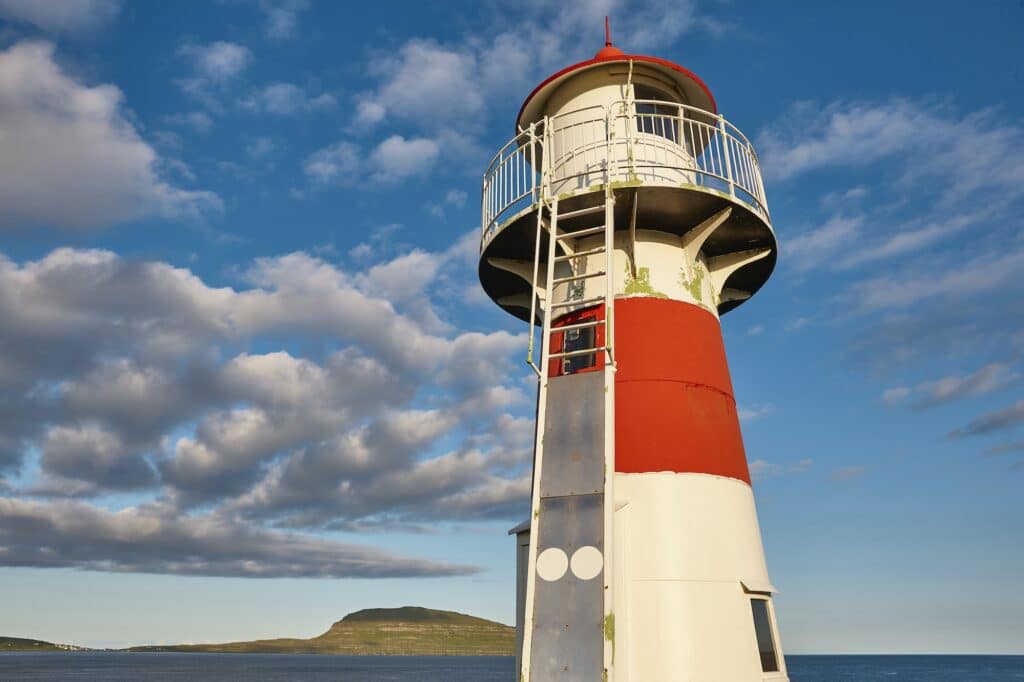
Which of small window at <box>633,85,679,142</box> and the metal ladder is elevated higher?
small window at <box>633,85,679,142</box>

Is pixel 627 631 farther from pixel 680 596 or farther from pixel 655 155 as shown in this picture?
pixel 655 155

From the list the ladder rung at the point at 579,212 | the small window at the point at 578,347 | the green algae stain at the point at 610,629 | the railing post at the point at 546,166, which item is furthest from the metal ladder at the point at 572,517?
the railing post at the point at 546,166

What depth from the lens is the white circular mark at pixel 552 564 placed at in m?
8.05

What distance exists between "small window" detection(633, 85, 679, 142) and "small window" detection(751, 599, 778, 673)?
23.3 feet

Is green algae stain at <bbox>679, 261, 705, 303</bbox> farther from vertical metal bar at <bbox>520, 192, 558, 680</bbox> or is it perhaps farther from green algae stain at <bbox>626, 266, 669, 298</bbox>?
vertical metal bar at <bbox>520, 192, 558, 680</bbox>

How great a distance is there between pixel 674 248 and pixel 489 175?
3242 mm

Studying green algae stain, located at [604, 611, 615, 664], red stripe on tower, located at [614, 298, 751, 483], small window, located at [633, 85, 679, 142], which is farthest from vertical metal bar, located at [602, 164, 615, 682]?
small window, located at [633, 85, 679, 142]

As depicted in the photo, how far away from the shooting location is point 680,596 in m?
9.23

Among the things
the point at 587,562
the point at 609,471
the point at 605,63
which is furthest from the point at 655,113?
the point at 587,562

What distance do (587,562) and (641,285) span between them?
176 inches

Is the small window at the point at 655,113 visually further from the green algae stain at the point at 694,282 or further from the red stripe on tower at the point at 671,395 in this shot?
the red stripe on tower at the point at 671,395

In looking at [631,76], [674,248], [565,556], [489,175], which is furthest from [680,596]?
[631,76]

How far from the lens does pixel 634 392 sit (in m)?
10.3

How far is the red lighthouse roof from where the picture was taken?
40.2 ft
